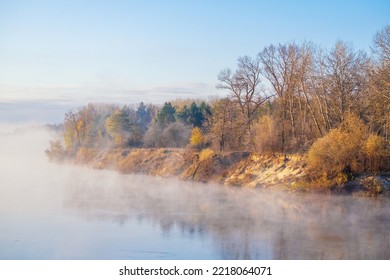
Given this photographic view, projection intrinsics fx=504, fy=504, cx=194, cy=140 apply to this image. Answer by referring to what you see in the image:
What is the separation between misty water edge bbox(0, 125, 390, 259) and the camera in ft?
38.8

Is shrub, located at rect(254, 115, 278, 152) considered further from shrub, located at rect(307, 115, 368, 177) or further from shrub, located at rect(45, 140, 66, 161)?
shrub, located at rect(45, 140, 66, 161)

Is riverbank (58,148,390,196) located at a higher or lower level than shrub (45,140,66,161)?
higher

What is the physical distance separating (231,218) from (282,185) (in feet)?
26.2

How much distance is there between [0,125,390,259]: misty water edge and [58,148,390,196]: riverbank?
1.19 metres

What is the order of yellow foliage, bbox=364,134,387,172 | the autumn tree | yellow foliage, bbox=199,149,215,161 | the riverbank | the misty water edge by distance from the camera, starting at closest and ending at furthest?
the misty water edge
the riverbank
yellow foliage, bbox=364,134,387,172
yellow foliage, bbox=199,149,215,161
the autumn tree

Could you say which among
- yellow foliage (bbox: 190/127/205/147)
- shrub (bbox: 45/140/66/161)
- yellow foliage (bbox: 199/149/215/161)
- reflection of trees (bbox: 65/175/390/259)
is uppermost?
yellow foliage (bbox: 190/127/205/147)

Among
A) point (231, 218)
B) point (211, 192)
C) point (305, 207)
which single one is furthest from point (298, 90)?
point (231, 218)

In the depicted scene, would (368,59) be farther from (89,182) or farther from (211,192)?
(89,182)

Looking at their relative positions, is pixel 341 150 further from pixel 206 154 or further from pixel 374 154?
pixel 206 154

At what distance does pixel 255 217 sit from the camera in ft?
54.0

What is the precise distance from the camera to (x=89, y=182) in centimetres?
2902

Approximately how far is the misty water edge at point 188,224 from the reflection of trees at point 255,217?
1.0 inches

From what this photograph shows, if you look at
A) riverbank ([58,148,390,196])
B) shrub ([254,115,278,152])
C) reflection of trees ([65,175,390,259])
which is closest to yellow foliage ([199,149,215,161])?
riverbank ([58,148,390,196])

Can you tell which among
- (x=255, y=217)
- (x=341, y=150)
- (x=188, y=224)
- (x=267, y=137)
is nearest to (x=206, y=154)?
(x=267, y=137)
